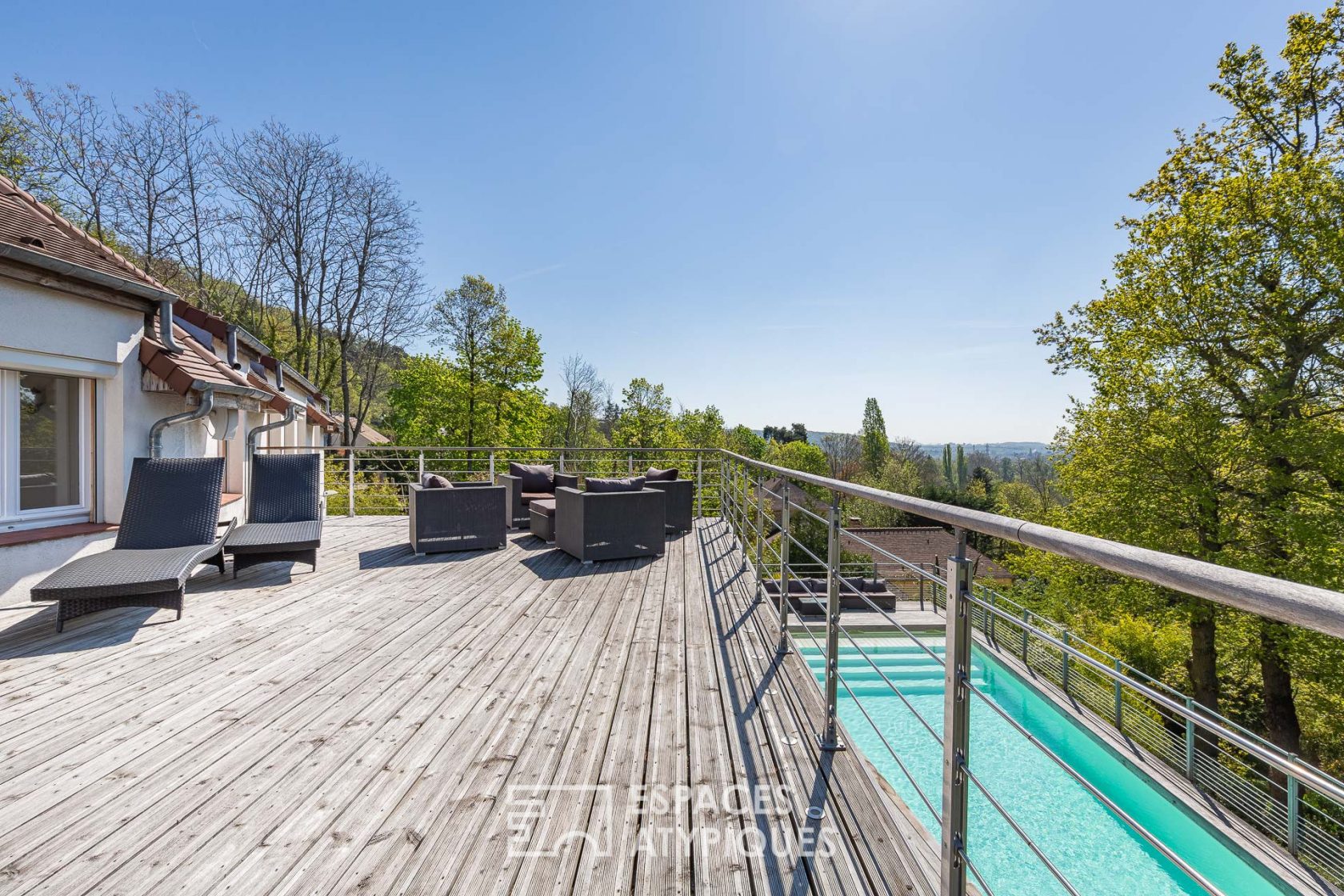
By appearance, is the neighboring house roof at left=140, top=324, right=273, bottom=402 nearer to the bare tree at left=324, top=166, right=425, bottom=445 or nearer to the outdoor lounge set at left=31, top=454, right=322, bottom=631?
the outdoor lounge set at left=31, top=454, right=322, bottom=631

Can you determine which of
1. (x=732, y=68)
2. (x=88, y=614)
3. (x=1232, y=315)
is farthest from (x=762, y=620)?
(x=1232, y=315)

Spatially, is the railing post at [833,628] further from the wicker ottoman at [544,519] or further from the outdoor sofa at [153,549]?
the wicker ottoman at [544,519]

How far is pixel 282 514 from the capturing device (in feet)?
16.7

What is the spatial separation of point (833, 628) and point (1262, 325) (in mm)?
13598

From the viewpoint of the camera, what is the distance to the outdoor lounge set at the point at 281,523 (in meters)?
3.35

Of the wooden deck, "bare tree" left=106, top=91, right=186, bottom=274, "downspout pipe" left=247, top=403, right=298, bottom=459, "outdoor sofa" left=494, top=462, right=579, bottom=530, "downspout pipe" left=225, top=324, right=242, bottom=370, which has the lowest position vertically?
the wooden deck

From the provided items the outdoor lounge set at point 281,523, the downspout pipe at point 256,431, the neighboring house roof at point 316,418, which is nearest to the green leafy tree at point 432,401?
the neighboring house roof at point 316,418

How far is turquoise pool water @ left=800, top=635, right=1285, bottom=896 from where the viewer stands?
4.46 meters

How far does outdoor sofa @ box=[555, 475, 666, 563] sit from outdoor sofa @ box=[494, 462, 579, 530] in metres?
1.48

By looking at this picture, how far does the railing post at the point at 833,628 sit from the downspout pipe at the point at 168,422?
Result: 4.94 m

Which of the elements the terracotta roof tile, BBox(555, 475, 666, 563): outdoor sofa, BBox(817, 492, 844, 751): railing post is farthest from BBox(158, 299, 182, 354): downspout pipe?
BBox(817, 492, 844, 751): railing post

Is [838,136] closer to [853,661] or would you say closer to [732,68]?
[732,68]

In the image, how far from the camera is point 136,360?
4445 mm

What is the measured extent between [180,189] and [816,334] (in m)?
29.3
